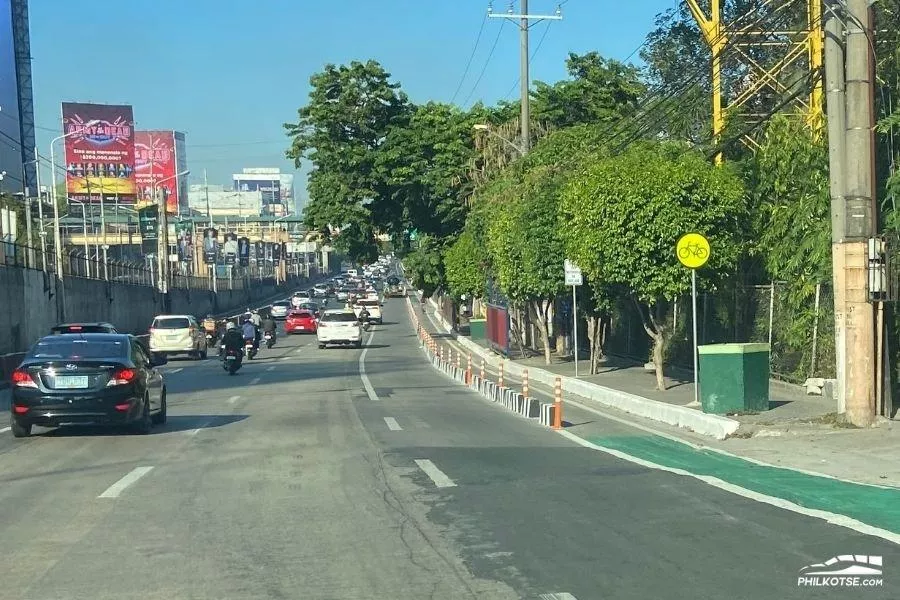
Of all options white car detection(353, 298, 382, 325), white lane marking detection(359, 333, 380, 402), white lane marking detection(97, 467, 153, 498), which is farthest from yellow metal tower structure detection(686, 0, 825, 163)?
white car detection(353, 298, 382, 325)

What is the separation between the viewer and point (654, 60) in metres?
58.7

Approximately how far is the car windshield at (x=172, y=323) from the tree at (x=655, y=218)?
25.7 meters

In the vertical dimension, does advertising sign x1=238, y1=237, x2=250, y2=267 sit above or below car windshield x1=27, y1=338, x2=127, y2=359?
above

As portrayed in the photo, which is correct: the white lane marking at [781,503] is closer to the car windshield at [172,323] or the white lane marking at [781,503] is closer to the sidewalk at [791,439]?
A: the sidewalk at [791,439]

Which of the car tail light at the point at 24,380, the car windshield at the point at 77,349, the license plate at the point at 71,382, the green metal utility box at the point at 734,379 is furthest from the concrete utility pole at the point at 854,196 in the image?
the car tail light at the point at 24,380

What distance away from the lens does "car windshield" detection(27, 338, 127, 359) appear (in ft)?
56.6

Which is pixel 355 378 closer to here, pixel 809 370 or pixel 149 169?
pixel 809 370

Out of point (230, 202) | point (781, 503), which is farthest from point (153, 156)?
point (781, 503)

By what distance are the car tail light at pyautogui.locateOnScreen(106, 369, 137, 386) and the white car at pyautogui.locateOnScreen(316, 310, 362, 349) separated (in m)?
35.5

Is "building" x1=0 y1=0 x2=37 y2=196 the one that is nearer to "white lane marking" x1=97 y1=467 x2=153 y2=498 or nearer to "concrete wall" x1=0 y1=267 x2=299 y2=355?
"concrete wall" x1=0 y1=267 x2=299 y2=355

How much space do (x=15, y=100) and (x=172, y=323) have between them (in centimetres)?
5556

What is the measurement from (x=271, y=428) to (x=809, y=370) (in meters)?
10.9

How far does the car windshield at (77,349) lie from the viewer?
1727 cm

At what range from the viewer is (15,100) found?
94000 mm
